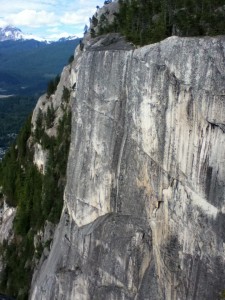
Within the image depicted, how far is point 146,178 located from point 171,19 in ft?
50.4

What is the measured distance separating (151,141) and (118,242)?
8.33 meters

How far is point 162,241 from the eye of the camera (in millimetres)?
30859

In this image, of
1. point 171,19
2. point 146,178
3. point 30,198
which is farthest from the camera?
point 30,198

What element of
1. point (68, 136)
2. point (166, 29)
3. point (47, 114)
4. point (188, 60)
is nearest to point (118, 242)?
point (188, 60)

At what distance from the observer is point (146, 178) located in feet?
105

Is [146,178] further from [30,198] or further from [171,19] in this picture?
[30,198]

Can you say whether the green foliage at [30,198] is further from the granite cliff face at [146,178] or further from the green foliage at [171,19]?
the green foliage at [171,19]

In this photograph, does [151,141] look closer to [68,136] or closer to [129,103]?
[129,103]

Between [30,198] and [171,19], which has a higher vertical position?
[171,19]

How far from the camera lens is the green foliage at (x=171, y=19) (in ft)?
114

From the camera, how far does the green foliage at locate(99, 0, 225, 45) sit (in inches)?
1366

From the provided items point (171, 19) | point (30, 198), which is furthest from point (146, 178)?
point (30, 198)

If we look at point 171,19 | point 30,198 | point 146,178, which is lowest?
point 30,198

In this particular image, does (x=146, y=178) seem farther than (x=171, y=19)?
No
